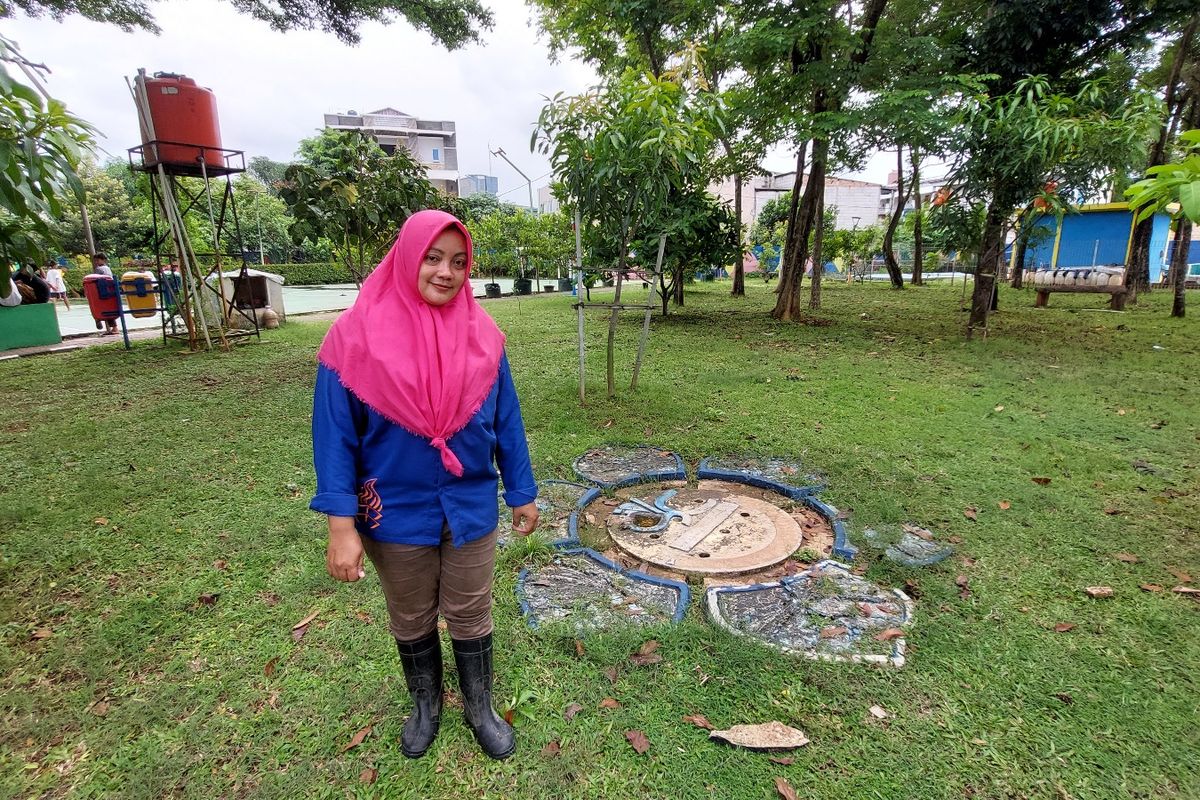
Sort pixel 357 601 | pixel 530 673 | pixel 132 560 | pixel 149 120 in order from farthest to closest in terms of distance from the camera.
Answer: pixel 149 120
pixel 132 560
pixel 357 601
pixel 530 673

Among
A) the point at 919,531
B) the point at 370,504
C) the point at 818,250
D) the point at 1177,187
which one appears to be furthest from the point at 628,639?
the point at 818,250

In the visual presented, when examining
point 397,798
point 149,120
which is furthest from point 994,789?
point 149,120

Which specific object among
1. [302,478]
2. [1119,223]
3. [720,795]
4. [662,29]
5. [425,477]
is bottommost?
[720,795]

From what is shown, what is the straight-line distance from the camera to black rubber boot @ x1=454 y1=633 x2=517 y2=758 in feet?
5.98

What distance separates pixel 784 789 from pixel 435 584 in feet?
3.96

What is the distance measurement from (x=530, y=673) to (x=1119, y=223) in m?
21.5

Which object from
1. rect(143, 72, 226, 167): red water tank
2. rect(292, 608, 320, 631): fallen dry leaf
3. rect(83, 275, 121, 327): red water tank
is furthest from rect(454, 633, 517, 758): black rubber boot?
rect(83, 275, 121, 327): red water tank

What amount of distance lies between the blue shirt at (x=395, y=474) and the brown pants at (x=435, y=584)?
0.20 feet

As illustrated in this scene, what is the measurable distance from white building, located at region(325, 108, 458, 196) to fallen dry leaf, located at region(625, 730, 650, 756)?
56979 millimetres

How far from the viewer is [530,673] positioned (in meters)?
2.14

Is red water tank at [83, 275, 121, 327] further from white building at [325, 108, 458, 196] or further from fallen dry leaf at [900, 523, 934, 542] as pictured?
white building at [325, 108, 458, 196]

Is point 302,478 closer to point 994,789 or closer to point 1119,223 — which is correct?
point 994,789

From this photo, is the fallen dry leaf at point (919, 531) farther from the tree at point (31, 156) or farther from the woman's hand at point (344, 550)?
the tree at point (31, 156)

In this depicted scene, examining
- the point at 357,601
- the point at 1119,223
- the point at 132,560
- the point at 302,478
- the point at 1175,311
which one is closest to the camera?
the point at 357,601
